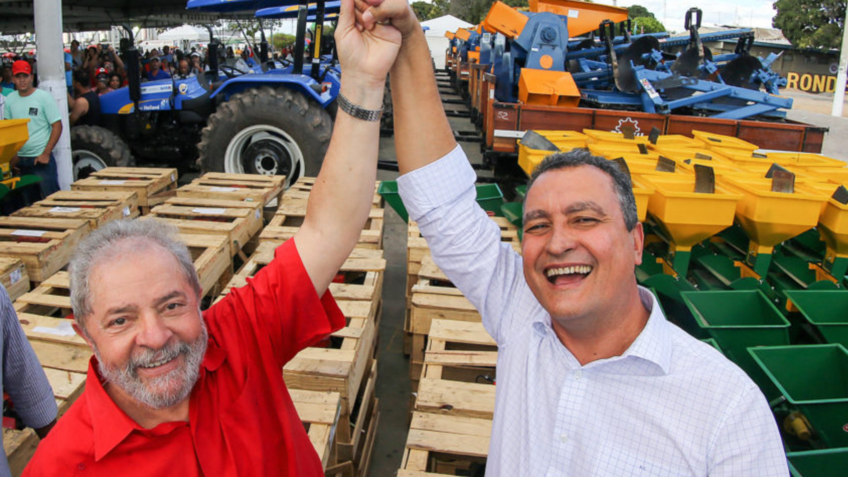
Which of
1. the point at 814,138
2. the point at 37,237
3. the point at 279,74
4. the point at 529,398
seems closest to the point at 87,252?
the point at 529,398

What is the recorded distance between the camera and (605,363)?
1418mm

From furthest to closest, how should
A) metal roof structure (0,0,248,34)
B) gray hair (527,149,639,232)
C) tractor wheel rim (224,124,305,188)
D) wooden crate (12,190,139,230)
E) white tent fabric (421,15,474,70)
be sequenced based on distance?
white tent fabric (421,15,474,70) → metal roof structure (0,0,248,34) → tractor wheel rim (224,124,305,188) → wooden crate (12,190,139,230) → gray hair (527,149,639,232)

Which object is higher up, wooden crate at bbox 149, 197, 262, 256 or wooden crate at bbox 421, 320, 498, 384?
wooden crate at bbox 149, 197, 262, 256

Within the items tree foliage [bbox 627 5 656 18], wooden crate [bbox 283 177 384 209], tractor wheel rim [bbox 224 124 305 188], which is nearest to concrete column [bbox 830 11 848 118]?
tractor wheel rim [bbox 224 124 305 188]

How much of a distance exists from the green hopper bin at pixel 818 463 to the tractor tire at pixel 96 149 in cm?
730

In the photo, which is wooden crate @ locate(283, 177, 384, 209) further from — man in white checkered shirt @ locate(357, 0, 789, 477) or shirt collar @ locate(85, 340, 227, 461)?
shirt collar @ locate(85, 340, 227, 461)

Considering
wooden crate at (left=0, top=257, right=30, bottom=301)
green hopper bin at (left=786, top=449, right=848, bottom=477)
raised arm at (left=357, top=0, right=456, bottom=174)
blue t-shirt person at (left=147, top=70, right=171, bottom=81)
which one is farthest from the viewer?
blue t-shirt person at (left=147, top=70, right=171, bottom=81)

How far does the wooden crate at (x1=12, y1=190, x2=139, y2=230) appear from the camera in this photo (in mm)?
4617

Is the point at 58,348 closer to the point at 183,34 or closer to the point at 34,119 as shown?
the point at 34,119

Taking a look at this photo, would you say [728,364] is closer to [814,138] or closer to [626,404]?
[626,404]

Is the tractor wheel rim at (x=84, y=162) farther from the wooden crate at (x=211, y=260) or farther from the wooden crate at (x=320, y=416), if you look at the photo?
the wooden crate at (x=320, y=416)

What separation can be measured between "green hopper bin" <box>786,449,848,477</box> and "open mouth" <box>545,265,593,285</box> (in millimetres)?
1645

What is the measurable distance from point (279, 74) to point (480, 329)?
525cm

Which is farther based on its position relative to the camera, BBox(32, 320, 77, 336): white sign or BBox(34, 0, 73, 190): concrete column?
BBox(34, 0, 73, 190): concrete column
